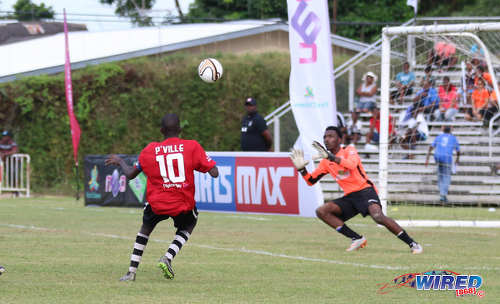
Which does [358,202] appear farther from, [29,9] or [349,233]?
[29,9]

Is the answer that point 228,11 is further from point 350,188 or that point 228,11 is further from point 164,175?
point 164,175

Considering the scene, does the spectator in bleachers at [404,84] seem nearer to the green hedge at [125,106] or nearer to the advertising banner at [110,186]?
the advertising banner at [110,186]

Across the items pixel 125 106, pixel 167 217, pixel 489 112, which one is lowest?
pixel 167 217

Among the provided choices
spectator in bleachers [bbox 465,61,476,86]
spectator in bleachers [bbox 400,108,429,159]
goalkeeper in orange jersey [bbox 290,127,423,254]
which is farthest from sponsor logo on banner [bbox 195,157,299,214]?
spectator in bleachers [bbox 465,61,476,86]

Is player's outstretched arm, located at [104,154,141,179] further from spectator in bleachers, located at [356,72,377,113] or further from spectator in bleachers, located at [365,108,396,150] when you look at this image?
spectator in bleachers, located at [356,72,377,113]

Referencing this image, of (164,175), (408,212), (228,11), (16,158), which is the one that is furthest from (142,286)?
(228,11)

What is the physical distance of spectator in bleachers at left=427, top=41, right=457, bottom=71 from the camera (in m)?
20.5

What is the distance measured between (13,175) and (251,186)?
33.7ft

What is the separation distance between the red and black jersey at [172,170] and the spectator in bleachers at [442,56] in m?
12.6

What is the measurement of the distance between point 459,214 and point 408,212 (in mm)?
1603

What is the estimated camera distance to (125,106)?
92.9 ft

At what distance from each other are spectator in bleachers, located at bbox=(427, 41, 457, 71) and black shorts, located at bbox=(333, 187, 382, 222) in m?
9.24

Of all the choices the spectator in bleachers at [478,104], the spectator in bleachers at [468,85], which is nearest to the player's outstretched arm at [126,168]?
the spectator in bleachers at [468,85]

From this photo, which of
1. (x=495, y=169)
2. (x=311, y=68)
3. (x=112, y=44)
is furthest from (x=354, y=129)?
(x=112, y=44)
